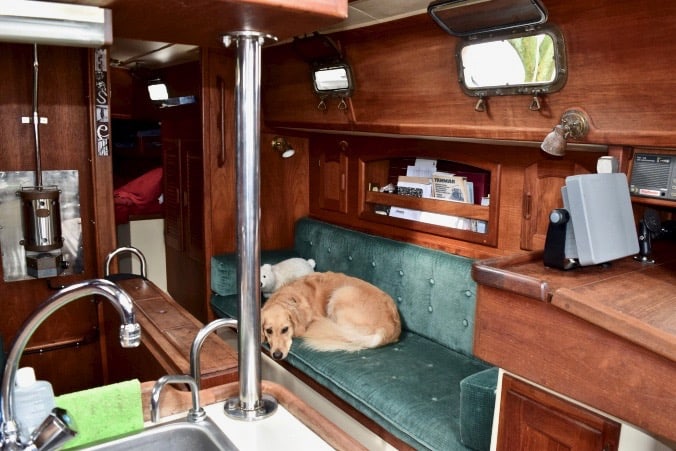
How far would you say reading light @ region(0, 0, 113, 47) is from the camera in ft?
2.77

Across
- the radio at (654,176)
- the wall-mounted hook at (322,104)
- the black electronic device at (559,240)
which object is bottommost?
the black electronic device at (559,240)

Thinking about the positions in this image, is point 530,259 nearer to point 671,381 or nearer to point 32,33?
point 671,381

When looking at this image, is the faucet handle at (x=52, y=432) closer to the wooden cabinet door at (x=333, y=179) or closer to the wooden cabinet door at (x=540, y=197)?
the wooden cabinet door at (x=540, y=197)

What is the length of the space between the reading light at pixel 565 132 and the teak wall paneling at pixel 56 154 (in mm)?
1934

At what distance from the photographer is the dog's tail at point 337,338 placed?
2.79 m

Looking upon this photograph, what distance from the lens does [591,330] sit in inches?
52.6

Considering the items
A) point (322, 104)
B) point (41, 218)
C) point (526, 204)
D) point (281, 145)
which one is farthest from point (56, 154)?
point (526, 204)

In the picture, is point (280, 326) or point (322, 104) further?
point (322, 104)

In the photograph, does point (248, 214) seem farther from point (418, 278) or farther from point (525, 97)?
point (418, 278)

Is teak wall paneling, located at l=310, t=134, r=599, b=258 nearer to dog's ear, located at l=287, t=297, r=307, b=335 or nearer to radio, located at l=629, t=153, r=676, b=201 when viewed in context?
radio, located at l=629, t=153, r=676, b=201

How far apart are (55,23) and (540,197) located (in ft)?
6.91

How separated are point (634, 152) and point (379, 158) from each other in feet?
5.95

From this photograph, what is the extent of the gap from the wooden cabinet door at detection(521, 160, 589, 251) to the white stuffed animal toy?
1.55 meters

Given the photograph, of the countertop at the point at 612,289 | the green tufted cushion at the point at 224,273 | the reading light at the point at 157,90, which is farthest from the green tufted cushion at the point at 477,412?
the reading light at the point at 157,90
